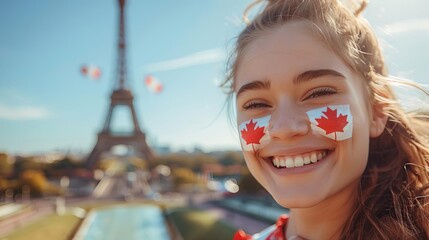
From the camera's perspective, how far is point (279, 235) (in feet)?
4.92

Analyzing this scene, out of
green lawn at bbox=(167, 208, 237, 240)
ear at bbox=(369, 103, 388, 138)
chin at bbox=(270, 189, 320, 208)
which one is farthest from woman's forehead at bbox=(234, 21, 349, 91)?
green lawn at bbox=(167, 208, 237, 240)

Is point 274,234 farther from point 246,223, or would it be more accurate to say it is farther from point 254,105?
point 246,223

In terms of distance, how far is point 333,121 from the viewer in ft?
3.74

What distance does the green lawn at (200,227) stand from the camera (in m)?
10.1

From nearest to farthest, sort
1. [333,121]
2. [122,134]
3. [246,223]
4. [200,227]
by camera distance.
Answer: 1. [333,121]
2. [200,227]
3. [246,223]
4. [122,134]

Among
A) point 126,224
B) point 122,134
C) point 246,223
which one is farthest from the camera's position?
point 122,134

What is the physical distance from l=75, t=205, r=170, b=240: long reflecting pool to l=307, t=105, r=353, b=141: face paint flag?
10.1 m

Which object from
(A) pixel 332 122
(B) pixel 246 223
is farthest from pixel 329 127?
(B) pixel 246 223

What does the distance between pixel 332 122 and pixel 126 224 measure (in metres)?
14.3

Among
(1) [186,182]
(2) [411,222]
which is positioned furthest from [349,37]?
(1) [186,182]

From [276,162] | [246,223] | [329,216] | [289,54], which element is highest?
[289,54]

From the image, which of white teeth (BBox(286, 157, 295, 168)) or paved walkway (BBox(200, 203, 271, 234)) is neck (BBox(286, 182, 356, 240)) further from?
paved walkway (BBox(200, 203, 271, 234))

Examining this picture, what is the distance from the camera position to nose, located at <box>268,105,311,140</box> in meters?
1.14

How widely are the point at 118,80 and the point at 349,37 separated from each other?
30.1m
